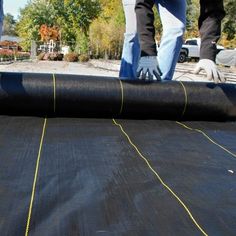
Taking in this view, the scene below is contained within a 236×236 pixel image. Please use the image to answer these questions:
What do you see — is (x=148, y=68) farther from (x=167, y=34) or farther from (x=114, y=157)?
(x=114, y=157)

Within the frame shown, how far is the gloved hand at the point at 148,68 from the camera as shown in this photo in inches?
100

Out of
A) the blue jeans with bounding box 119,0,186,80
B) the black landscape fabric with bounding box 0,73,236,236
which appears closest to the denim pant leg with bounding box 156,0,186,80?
the blue jeans with bounding box 119,0,186,80

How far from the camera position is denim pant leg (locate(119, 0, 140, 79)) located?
10.2 feet

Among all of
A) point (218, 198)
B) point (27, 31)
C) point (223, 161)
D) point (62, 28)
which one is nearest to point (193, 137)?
point (223, 161)

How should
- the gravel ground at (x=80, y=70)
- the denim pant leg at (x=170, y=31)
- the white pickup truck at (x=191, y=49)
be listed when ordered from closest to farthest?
the denim pant leg at (x=170, y=31) → the gravel ground at (x=80, y=70) → the white pickup truck at (x=191, y=49)

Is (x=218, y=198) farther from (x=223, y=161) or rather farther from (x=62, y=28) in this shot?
(x=62, y=28)

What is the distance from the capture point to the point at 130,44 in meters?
3.14

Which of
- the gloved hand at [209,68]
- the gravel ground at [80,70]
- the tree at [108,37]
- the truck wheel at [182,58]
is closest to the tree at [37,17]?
the tree at [108,37]

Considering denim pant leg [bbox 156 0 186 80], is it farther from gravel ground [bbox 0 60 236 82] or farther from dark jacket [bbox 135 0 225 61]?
gravel ground [bbox 0 60 236 82]

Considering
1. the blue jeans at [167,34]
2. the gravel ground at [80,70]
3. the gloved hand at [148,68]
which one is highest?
the blue jeans at [167,34]

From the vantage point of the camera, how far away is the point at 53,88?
2572 mm

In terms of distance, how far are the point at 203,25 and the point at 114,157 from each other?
1.47 m

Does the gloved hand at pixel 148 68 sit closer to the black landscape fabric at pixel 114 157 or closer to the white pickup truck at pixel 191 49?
the black landscape fabric at pixel 114 157

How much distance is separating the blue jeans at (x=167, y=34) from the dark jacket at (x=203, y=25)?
0.23 meters
